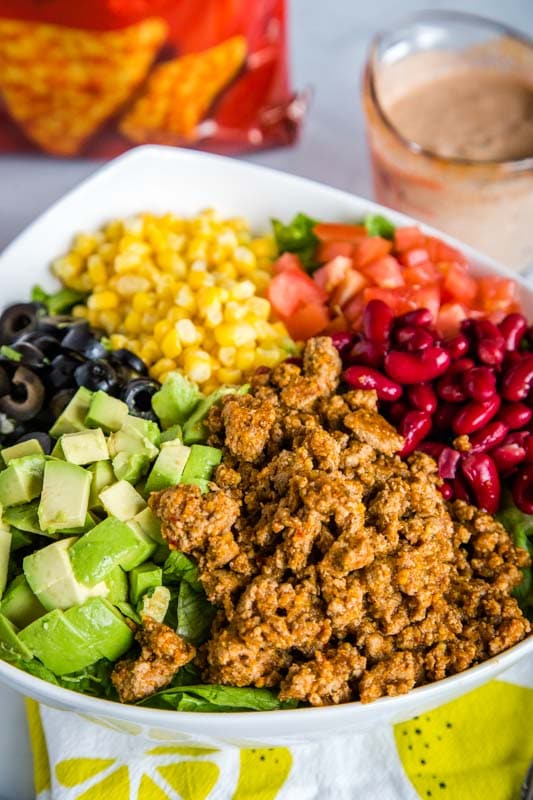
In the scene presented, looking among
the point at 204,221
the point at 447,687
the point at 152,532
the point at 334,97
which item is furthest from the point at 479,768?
the point at 334,97

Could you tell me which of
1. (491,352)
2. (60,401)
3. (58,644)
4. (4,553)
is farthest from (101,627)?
(491,352)

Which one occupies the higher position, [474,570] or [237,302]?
[237,302]

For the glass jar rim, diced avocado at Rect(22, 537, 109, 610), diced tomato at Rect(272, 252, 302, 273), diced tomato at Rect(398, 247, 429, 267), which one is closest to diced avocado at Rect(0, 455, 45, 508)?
diced avocado at Rect(22, 537, 109, 610)

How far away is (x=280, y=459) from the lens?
252cm

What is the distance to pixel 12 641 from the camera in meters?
2.33

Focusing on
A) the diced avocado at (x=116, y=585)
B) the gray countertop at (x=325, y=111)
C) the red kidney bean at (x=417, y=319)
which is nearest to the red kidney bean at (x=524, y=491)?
the red kidney bean at (x=417, y=319)

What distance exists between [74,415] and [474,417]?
42.9 inches

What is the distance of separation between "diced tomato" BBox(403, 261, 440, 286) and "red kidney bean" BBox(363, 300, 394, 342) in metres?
0.27

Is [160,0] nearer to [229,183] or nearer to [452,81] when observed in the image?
[229,183]

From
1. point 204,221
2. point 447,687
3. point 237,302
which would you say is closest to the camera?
point 447,687

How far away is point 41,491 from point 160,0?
2.01 m

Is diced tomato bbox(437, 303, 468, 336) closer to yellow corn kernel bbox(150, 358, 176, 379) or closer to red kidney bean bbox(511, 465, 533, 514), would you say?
red kidney bean bbox(511, 465, 533, 514)

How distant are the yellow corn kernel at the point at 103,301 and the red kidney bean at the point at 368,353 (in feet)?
2.64

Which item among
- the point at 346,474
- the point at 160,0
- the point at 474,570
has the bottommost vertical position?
the point at 474,570
